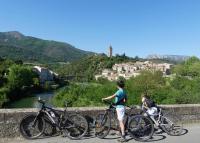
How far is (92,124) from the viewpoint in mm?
8344

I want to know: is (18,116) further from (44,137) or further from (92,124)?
(92,124)

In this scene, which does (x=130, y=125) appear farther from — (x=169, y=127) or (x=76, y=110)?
(x=76, y=110)

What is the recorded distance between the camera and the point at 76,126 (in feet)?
26.5

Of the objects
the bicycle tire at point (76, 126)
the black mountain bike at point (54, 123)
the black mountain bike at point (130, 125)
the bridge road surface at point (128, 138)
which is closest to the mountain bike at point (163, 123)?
the bridge road surface at point (128, 138)

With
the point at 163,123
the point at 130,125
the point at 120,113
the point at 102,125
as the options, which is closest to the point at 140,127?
the point at 130,125

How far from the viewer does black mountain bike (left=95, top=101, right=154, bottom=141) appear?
812cm

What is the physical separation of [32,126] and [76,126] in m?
1.00

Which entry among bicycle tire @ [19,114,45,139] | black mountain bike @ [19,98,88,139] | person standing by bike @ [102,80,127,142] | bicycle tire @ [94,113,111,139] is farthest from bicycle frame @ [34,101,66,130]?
person standing by bike @ [102,80,127,142]

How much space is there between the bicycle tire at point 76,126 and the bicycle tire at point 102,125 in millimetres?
262

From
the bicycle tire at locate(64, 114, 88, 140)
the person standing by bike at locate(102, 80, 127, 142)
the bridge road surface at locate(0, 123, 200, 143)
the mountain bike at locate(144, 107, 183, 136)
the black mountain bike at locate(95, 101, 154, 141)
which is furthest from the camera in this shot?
the mountain bike at locate(144, 107, 183, 136)

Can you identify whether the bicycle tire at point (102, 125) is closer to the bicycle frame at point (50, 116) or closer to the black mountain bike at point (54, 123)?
the black mountain bike at point (54, 123)

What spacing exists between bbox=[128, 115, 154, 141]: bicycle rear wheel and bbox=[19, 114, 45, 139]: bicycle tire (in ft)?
6.70

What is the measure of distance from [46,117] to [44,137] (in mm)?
452

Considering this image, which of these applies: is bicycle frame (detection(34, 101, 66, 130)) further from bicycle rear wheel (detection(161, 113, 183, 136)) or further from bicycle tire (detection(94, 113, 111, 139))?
bicycle rear wheel (detection(161, 113, 183, 136))
